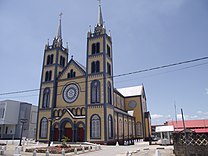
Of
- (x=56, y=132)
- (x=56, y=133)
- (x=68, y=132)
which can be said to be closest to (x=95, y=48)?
(x=68, y=132)

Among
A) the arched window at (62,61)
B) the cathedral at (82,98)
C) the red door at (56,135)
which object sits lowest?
the red door at (56,135)

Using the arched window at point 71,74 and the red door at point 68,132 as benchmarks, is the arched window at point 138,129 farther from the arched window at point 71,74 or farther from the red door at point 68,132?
the arched window at point 71,74

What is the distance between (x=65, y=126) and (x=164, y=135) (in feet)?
62.4

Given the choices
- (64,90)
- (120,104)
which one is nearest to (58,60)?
(64,90)

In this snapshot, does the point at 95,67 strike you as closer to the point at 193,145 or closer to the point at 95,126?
the point at 95,126

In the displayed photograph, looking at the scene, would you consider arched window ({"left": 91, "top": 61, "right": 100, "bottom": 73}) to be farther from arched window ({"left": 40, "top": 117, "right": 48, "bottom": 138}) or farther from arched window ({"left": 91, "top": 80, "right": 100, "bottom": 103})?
arched window ({"left": 40, "top": 117, "right": 48, "bottom": 138})

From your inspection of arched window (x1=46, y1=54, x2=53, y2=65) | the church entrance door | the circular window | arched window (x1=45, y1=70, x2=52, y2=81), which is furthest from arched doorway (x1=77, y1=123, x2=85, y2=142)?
the circular window

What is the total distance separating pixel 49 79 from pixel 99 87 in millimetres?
13582

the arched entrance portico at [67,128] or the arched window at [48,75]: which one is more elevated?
the arched window at [48,75]

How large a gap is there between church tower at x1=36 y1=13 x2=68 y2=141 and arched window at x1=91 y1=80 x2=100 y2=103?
30.8 ft

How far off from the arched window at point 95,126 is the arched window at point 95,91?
323 centimetres

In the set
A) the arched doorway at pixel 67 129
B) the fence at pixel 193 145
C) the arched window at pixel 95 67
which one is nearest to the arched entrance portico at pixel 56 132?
the arched doorway at pixel 67 129

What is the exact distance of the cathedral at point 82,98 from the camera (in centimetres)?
3400

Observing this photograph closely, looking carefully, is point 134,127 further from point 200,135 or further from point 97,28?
point 200,135
